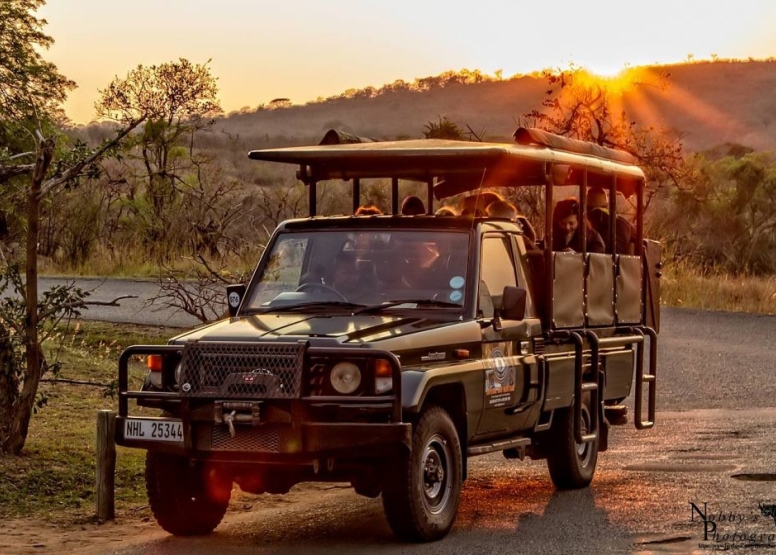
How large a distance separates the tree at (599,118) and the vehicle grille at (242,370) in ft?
66.9

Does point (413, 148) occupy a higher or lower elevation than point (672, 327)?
higher

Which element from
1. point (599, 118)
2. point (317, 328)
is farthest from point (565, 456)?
point (599, 118)

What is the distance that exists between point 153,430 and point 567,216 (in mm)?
4553

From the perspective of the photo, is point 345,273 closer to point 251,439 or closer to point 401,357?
point 401,357

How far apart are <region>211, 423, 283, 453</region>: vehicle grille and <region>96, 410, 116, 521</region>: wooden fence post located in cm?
173

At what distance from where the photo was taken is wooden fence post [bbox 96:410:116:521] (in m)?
9.96

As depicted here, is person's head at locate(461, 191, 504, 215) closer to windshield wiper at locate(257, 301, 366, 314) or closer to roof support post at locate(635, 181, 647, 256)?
roof support post at locate(635, 181, 647, 256)

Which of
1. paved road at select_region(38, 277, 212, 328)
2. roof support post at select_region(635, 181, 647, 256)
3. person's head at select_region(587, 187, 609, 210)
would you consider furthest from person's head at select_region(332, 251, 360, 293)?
paved road at select_region(38, 277, 212, 328)

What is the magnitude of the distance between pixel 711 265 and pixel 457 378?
2991 centimetres

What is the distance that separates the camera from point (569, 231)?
11961 mm

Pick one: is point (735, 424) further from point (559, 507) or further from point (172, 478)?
point (172, 478)

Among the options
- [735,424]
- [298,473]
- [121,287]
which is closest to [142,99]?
[121,287]

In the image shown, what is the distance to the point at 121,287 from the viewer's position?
29656mm

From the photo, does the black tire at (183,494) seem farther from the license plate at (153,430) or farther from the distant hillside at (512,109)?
the distant hillside at (512,109)
